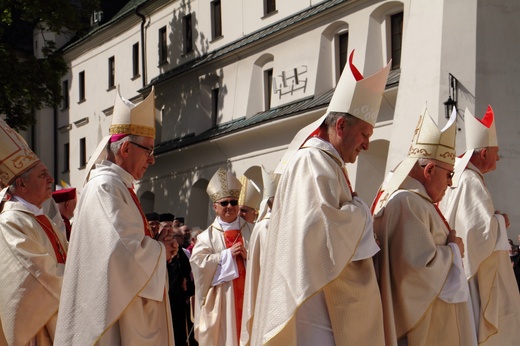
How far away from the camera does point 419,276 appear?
5848mm

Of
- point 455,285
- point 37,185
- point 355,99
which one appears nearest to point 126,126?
point 37,185

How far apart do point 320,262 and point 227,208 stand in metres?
4.85

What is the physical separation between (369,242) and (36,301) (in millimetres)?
2620

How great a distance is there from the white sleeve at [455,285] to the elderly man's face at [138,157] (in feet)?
6.87

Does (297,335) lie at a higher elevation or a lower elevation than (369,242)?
lower

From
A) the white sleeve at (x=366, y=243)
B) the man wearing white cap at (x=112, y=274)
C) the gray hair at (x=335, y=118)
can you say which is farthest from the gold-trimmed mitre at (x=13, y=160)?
the white sleeve at (x=366, y=243)

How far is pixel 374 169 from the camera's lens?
2283 cm

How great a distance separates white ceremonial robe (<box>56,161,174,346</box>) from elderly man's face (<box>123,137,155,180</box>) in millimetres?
190

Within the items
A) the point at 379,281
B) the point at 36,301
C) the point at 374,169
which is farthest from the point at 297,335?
the point at 374,169

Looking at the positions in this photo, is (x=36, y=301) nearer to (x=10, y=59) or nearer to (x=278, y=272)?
(x=278, y=272)

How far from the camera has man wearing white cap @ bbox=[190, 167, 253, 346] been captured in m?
9.60

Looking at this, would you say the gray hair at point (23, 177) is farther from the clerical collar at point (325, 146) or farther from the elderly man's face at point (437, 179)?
the elderly man's face at point (437, 179)

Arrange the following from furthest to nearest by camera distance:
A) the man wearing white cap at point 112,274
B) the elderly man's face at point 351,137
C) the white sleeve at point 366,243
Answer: the man wearing white cap at point 112,274 → the elderly man's face at point 351,137 → the white sleeve at point 366,243

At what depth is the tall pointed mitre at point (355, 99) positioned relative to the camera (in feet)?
18.5
